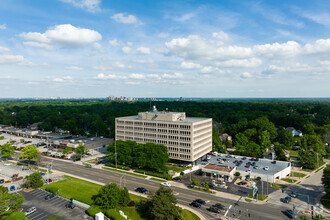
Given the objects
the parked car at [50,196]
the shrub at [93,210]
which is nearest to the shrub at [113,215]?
the shrub at [93,210]

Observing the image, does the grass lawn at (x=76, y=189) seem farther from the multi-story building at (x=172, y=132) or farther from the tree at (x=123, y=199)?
the multi-story building at (x=172, y=132)

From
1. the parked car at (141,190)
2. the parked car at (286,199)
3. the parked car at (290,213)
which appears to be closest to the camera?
the parked car at (290,213)

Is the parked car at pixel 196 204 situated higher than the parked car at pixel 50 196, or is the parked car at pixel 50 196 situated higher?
the parked car at pixel 50 196

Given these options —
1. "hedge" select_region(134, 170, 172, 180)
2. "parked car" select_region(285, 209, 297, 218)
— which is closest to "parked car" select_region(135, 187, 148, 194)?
"hedge" select_region(134, 170, 172, 180)

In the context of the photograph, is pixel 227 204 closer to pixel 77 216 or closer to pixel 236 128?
pixel 77 216

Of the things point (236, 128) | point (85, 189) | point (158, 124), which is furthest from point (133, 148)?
point (236, 128)

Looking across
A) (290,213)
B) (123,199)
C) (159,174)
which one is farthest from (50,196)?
(290,213)
